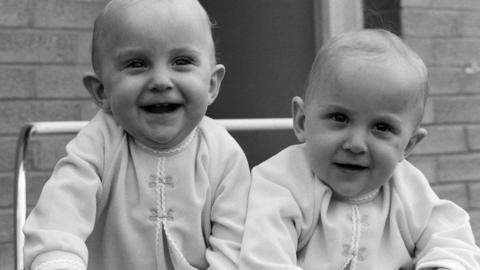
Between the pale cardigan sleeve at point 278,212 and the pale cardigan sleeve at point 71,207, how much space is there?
38cm

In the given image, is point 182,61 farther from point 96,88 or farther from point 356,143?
point 356,143

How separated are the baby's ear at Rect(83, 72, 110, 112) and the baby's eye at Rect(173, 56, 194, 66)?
0.70 ft

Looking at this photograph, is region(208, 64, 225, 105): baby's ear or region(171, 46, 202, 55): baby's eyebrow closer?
region(171, 46, 202, 55): baby's eyebrow

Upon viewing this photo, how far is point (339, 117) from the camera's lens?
2287 mm

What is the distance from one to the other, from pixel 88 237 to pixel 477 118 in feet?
8.96

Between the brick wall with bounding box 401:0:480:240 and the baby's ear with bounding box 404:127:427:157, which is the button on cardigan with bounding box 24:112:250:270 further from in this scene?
the brick wall with bounding box 401:0:480:240

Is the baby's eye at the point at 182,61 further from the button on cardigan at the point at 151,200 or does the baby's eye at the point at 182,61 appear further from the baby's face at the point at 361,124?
the baby's face at the point at 361,124

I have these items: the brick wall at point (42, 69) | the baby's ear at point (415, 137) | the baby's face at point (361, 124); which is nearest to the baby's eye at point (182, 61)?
the baby's face at point (361, 124)

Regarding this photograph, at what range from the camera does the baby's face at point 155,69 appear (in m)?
2.24

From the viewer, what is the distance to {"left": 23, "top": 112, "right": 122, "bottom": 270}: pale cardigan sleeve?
6.86ft

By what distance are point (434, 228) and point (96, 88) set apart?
937 mm

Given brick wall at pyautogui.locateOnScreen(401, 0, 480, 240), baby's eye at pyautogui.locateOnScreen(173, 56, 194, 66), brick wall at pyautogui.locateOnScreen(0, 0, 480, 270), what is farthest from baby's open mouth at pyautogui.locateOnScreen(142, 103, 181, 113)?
brick wall at pyautogui.locateOnScreen(401, 0, 480, 240)

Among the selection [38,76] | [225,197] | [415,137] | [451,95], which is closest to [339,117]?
[415,137]

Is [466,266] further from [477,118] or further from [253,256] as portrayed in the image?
[477,118]
